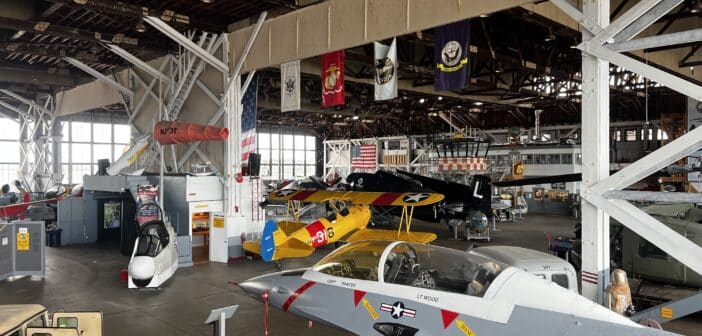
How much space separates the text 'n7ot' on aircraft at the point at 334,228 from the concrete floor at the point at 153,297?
0.98 metres

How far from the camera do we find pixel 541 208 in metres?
29.5

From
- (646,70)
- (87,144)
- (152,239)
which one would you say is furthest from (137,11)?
(87,144)

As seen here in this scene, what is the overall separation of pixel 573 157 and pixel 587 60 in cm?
2565

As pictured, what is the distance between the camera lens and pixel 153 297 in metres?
9.53

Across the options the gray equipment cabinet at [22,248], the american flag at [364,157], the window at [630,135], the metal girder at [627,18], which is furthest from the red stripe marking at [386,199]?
the american flag at [364,157]

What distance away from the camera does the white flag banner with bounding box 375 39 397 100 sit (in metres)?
10.7

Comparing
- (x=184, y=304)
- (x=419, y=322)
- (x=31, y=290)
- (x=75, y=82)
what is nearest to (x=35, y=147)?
(x=75, y=82)

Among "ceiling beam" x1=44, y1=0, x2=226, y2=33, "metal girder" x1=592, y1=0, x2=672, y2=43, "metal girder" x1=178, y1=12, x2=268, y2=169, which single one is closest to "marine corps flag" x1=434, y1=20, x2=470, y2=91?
"metal girder" x1=592, y1=0, x2=672, y2=43

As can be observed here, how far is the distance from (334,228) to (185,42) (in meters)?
6.62

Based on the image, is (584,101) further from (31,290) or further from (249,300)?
(31,290)

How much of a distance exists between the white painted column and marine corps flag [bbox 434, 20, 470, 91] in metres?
3.79

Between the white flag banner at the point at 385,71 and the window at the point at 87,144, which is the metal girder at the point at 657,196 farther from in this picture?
the window at the point at 87,144

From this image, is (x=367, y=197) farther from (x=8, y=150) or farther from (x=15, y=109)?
(x=8, y=150)

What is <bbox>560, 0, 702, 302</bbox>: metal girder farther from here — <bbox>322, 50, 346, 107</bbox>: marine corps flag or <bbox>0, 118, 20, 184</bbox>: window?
<bbox>0, 118, 20, 184</bbox>: window
